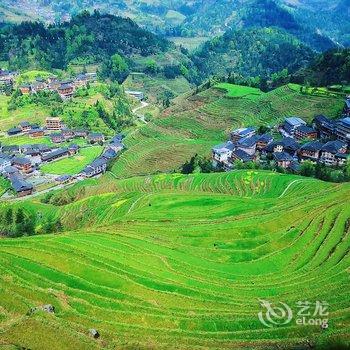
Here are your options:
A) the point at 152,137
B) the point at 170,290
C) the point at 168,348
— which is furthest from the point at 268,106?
the point at 168,348

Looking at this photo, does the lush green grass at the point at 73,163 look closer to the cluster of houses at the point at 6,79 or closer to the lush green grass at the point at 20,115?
the lush green grass at the point at 20,115

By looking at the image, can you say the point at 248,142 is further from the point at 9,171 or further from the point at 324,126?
the point at 9,171

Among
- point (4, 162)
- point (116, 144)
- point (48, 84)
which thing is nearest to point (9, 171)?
point (4, 162)

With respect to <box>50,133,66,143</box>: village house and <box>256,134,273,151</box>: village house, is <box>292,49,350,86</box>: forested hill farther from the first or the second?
<box>50,133,66,143</box>: village house

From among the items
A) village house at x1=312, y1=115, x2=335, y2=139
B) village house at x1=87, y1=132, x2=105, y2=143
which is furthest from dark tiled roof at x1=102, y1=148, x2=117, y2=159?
village house at x1=312, y1=115, x2=335, y2=139

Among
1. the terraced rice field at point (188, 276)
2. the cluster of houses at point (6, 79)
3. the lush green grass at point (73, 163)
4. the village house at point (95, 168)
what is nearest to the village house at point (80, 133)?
the lush green grass at point (73, 163)

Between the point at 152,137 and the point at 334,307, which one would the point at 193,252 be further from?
the point at 152,137
